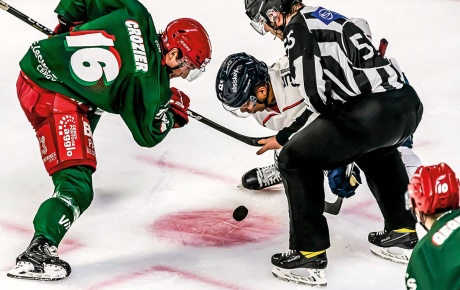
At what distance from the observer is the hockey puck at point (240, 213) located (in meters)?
4.09

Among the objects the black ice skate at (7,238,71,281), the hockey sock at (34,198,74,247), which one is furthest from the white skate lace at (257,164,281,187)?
the black ice skate at (7,238,71,281)

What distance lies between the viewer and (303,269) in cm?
360

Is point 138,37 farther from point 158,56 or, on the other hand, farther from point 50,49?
point 50,49

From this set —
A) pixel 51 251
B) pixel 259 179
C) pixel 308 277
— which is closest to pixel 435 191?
pixel 308 277

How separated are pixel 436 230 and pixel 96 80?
5.93ft

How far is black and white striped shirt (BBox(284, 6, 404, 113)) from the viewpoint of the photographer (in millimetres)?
3383

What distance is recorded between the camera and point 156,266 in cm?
367

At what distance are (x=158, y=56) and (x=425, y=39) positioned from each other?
2485mm

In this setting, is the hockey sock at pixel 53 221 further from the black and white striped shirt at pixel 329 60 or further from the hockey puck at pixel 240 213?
the black and white striped shirt at pixel 329 60

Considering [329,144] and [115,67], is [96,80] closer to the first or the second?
[115,67]

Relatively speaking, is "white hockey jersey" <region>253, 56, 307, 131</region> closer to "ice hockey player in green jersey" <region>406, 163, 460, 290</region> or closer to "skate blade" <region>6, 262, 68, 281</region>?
"skate blade" <region>6, 262, 68, 281</region>

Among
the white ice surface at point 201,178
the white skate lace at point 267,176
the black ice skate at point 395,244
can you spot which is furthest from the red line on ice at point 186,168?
the black ice skate at point 395,244

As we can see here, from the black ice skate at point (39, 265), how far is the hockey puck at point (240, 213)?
87cm

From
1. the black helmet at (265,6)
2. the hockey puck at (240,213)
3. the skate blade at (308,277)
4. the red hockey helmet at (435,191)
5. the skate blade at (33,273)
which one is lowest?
the skate blade at (308,277)
